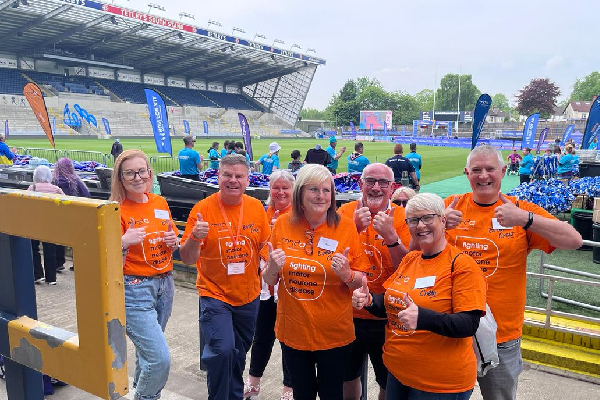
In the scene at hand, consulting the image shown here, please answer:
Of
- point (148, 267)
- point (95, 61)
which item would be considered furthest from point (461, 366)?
point (95, 61)

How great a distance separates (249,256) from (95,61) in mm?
60497

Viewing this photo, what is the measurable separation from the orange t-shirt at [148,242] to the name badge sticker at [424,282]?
176cm

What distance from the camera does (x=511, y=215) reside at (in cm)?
237

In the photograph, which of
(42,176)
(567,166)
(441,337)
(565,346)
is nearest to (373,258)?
(441,337)

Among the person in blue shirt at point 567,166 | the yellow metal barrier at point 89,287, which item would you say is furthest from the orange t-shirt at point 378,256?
the person in blue shirt at point 567,166

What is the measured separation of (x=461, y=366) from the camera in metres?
2.16

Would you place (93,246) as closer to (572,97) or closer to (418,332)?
(418,332)

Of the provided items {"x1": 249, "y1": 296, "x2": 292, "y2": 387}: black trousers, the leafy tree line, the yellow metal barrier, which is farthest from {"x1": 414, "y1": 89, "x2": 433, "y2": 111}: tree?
the yellow metal barrier

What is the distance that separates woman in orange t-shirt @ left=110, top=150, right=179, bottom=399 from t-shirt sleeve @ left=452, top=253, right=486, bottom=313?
6.11ft

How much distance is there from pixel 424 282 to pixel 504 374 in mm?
847

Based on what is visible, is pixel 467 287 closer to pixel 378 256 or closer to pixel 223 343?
pixel 378 256

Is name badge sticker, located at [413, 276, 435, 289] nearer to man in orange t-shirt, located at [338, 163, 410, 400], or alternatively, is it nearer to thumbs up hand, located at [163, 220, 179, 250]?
man in orange t-shirt, located at [338, 163, 410, 400]

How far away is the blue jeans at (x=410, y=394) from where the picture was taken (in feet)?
7.11

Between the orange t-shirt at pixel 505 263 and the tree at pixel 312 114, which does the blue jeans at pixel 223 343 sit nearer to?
the orange t-shirt at pixel 505 263
